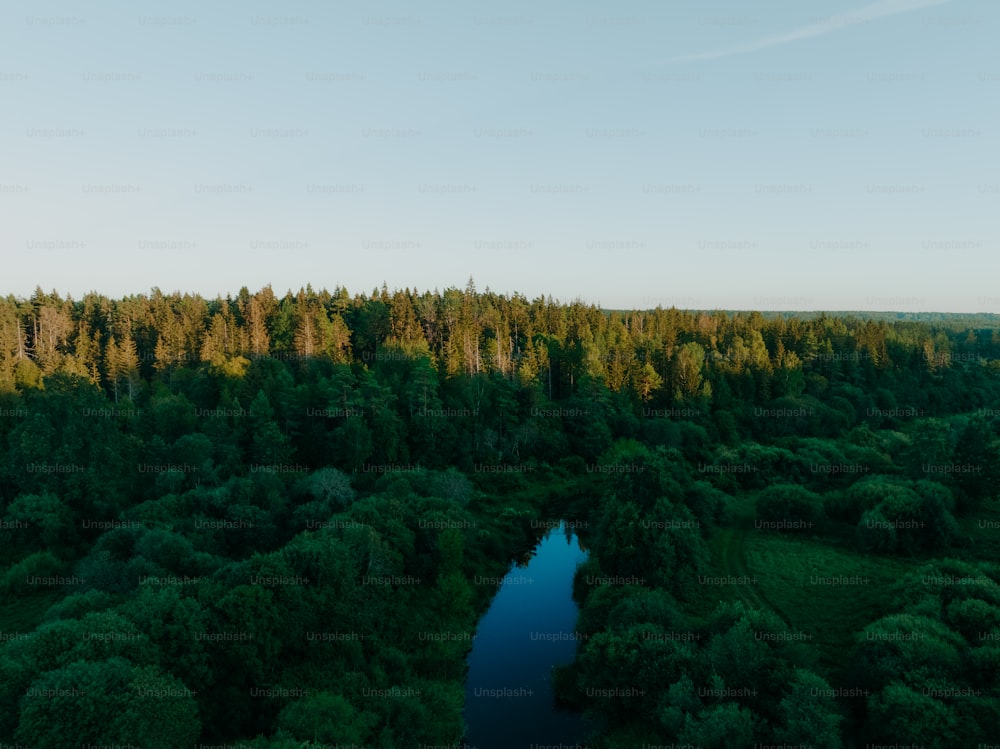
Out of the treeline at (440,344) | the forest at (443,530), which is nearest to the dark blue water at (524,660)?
the forest at (443,530)

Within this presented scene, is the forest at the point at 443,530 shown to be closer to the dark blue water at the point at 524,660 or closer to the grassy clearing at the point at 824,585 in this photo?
the grassy clearing at the point at 824,585

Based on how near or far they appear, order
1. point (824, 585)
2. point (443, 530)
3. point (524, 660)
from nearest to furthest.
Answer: point (524, 660)
point (443, 530)
point (824, 585)

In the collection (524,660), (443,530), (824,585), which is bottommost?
(524,660)

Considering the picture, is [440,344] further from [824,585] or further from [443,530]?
[824,585]

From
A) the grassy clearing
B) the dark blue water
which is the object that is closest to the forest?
the grassy clearing

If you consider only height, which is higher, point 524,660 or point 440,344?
point 440,344

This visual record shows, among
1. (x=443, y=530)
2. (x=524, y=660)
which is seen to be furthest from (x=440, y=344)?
(x=524, y=660)

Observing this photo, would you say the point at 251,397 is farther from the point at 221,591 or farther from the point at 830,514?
the point at 830,514
